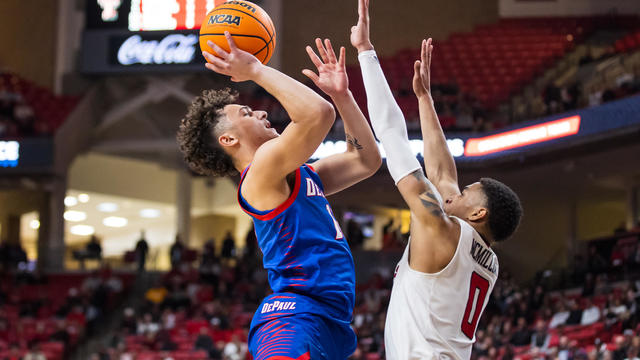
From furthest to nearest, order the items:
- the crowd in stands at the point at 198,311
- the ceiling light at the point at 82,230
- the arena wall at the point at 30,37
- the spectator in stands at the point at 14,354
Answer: the ceiling light at the point at 82,230, the arena wall at the point at 30,37, the spectator in stands at the point at 14,354, the crowd in stands at the point at 198,311

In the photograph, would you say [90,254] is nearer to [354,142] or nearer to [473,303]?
[354,142]

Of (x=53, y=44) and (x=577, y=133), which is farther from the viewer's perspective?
(x=53, y=44)

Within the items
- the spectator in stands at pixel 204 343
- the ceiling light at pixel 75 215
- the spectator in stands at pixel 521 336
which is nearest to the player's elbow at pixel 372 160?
the spectator in stands at pixel 521 336

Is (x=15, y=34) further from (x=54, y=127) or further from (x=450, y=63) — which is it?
(x=450, y=63)

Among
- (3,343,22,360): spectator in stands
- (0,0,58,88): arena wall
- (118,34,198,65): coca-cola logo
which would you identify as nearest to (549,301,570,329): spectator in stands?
(3,343,22,360): spectator in stands

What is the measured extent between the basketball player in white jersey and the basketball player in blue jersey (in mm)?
217

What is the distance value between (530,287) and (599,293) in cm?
169

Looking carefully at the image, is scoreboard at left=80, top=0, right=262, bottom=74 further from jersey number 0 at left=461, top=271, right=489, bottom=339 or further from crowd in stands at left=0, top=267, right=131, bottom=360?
jersey number 0 at left=461, top=271, right=489, bottom=339

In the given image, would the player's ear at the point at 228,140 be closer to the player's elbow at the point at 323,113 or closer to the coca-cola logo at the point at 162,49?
the player's elbow at the point at 323,113

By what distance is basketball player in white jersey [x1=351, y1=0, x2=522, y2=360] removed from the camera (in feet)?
9.90

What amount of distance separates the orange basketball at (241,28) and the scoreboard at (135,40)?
1284 cm

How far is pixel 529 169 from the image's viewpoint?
17047 mm

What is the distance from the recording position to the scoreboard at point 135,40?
16781mm

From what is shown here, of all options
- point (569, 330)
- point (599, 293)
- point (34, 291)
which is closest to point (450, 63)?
point (599, 293)
